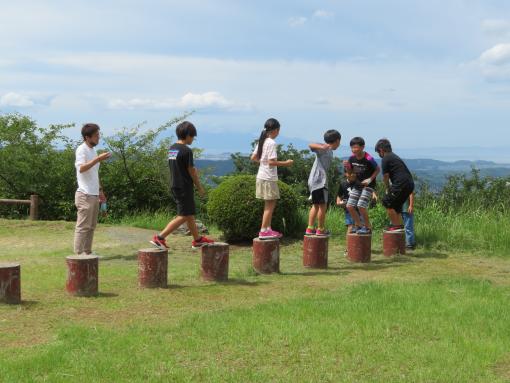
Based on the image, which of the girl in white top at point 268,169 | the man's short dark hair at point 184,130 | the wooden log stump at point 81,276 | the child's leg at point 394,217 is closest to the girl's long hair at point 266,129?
the girl in white top at point 268,169

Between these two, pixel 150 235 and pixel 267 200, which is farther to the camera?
pixel 150 235

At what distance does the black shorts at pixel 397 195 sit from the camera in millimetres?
9469

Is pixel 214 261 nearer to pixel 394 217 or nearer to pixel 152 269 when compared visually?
pixel 152 269

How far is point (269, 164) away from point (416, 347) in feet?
13.4

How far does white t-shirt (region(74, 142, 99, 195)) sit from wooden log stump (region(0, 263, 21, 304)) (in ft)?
6.90

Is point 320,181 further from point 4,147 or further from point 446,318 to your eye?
point 4,147

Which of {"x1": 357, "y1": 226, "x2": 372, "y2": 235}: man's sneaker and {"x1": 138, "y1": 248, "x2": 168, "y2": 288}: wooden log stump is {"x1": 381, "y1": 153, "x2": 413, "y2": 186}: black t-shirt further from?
{"x1": 138, "y1": 248, "x2": 168, "y2": 288}: wooden log stump

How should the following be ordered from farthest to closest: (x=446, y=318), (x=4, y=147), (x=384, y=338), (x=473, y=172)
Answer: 1. (x=4, y=147)
2. (x=473, y=172)
3. (x=446, y=318)
4. (x=384, y=338)

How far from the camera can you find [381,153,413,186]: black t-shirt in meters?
9.52

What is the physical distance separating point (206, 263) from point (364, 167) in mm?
3134

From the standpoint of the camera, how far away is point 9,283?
623 centimetres

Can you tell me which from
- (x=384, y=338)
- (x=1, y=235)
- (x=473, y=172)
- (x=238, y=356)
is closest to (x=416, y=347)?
(x=384, y=338)

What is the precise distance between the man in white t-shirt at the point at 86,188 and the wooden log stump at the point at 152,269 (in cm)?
149

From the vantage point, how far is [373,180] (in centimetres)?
945
